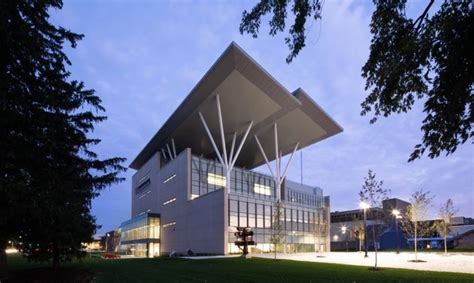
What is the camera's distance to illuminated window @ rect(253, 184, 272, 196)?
68.2 m

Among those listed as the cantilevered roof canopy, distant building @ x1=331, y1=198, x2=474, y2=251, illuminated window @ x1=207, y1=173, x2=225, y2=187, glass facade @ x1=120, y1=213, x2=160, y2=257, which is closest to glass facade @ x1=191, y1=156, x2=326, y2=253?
illuminated window @ x1=207, y1=173, x2=225, y2=187

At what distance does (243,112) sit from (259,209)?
1430 cm

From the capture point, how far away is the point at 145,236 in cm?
6888

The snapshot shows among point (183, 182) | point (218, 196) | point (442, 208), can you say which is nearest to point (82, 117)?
point (218, 196)

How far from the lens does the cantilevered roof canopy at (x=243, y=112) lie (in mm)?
46500

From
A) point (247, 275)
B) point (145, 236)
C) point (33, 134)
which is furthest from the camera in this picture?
point (145, 236)

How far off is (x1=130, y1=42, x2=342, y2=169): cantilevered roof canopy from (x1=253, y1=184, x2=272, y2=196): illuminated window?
301 inches

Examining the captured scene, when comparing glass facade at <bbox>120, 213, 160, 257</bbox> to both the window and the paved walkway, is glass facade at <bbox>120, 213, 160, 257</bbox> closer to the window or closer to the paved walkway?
the window

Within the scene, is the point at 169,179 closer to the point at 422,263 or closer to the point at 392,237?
the point at 422,263

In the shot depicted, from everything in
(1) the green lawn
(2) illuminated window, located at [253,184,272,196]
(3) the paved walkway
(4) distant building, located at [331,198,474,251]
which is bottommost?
(4) distant building, located at [331,198,474,251]

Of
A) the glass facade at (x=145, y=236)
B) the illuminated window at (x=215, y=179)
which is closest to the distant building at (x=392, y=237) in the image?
the illuminated window at (x=215, y=179)

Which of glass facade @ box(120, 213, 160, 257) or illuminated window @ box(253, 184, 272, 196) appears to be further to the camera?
illuminated window @ box(253, 184, 272, 196)

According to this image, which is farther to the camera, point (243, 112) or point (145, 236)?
point (145, 236)

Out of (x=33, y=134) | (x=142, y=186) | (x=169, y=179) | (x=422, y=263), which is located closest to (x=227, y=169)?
(x=169, y=179)
